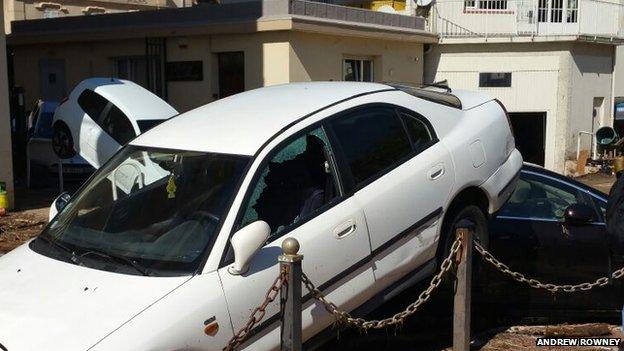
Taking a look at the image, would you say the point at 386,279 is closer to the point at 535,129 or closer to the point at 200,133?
the point at 200,133

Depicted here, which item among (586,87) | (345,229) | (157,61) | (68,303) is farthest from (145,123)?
(586,87)

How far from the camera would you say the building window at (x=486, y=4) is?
20302 millimetres

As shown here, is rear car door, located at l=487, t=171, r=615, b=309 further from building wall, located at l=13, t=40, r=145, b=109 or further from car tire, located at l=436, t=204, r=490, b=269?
Result: building wall, located at l=13, t=40, r=145, b=109

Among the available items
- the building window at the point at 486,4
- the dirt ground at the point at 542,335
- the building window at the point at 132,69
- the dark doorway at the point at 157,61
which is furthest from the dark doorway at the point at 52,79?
the dirt ground at the point at 542,335

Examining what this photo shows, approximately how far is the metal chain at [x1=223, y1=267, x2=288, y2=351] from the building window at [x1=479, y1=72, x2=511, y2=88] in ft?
56.7

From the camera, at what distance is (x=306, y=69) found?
1584 cm

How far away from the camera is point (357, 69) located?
1789 centimetres

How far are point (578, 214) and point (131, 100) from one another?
26.9ft

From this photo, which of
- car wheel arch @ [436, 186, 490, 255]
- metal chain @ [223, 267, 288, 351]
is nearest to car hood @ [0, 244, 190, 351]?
metal chain @ [223, 267, 288, 351]

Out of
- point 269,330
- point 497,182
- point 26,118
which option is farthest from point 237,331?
point 26,118

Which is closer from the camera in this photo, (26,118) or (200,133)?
(200,133)

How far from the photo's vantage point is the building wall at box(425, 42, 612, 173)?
19672 mm

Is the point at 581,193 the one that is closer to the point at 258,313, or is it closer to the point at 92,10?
the point at 258,313

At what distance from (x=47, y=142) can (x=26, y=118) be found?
2.29m
